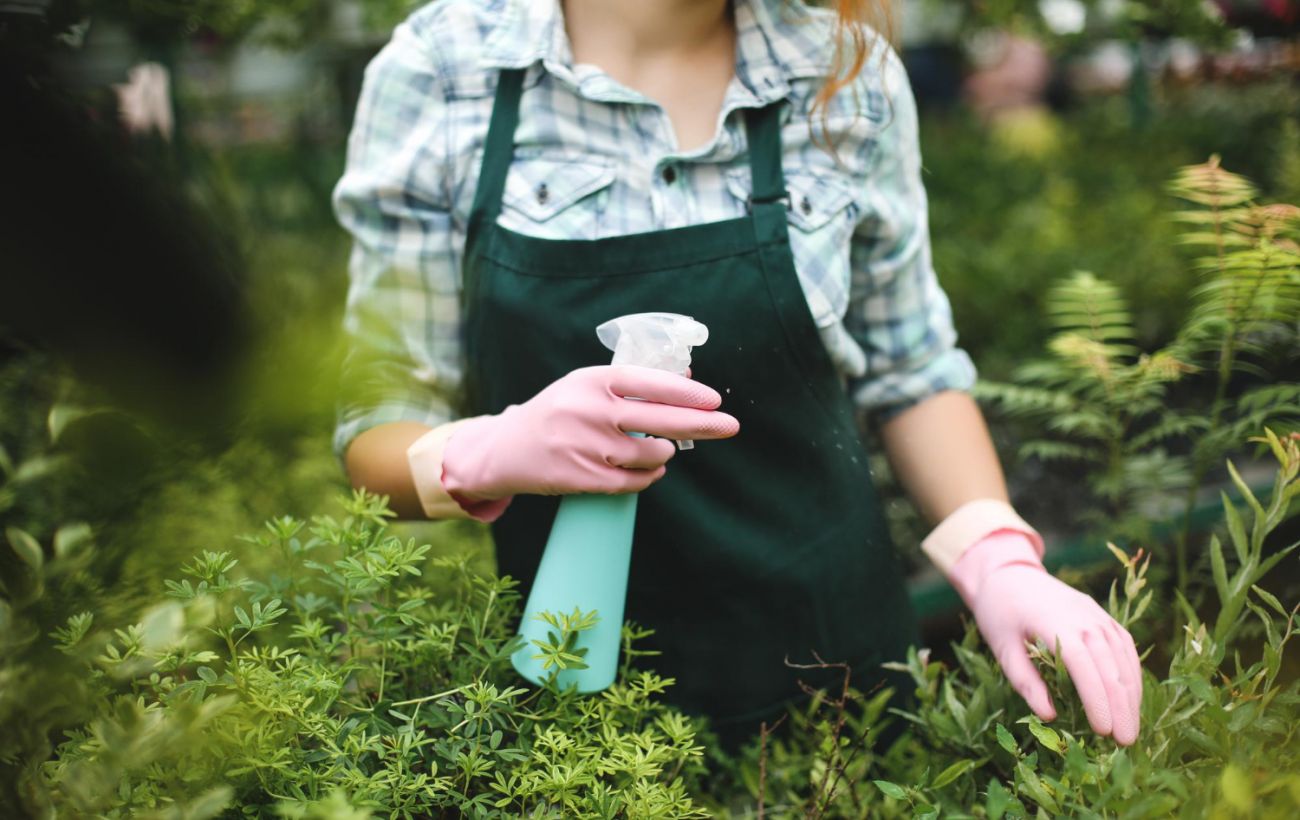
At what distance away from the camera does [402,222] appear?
51.4 inches

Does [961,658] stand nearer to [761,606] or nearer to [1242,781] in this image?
[761,606]

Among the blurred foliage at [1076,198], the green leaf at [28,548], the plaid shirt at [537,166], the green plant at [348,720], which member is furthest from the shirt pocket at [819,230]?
the blurred foliage at [1076,198]

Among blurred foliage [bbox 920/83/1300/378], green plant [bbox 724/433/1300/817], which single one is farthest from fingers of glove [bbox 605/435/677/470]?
blurred foliage [bbox 920/83/1300/378]

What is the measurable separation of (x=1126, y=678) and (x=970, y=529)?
349 millimetres

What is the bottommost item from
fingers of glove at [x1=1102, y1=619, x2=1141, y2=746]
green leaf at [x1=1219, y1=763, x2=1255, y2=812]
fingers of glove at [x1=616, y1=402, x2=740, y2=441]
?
fingers of glove at [x1=1102, y1=619, x2=1141, y2=746]

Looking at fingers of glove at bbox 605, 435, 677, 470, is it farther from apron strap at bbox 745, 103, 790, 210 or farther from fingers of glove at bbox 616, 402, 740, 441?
apron strap at bbox 745, 103, 790, 210

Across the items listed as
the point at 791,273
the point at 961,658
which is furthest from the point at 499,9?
the point at 961,658

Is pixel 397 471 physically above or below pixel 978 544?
above

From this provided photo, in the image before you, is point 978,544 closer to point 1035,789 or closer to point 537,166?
point 1035,789

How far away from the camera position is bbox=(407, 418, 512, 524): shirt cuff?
→ 1166 mm

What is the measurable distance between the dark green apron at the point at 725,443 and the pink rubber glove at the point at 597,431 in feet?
0.61

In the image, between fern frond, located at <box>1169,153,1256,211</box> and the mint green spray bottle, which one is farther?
fern frond, located at <box>1169,153,1256,211</box>

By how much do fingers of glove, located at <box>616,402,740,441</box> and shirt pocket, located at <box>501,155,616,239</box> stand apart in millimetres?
368

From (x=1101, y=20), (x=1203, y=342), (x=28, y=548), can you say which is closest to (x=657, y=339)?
(x=28, y=548)
